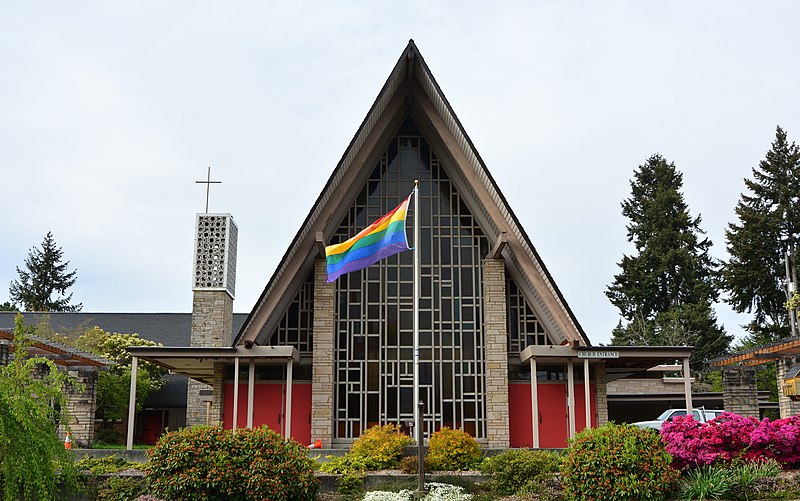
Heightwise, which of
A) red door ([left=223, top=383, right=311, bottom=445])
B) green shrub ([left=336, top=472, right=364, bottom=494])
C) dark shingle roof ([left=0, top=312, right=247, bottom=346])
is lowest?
green shrub ([left=336, top=472, right=364, bottom=494])

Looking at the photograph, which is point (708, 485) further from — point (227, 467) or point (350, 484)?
point (227, 467)

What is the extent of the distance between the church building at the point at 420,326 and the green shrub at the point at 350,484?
513 cm

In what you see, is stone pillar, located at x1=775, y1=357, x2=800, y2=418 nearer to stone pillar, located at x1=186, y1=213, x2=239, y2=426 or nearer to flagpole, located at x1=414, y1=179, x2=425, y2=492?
flagpole, located at x1=414, y1=179, x2=425, y2=492

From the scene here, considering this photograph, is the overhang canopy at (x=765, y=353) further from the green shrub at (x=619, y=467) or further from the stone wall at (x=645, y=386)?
the green shrub at (x=619, y=467)

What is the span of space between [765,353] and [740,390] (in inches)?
173

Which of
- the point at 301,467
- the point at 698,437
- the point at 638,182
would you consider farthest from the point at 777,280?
the point at 301,467

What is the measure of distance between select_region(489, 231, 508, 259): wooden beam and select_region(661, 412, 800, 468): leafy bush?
7.33m

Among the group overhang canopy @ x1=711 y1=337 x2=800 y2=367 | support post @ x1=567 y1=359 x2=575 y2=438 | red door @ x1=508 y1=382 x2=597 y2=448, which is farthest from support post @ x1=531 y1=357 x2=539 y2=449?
overhang canopy @ x1=711 y1=337 x2=800 y2=367

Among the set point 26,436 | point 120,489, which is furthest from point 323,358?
point 26,436

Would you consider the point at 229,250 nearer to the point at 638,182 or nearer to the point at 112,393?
the point at 112,393

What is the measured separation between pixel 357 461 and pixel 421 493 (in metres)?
1.93

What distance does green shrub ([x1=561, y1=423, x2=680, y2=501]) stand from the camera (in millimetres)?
10758

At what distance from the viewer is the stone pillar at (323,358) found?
18.3m

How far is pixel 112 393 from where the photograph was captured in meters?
28.2
